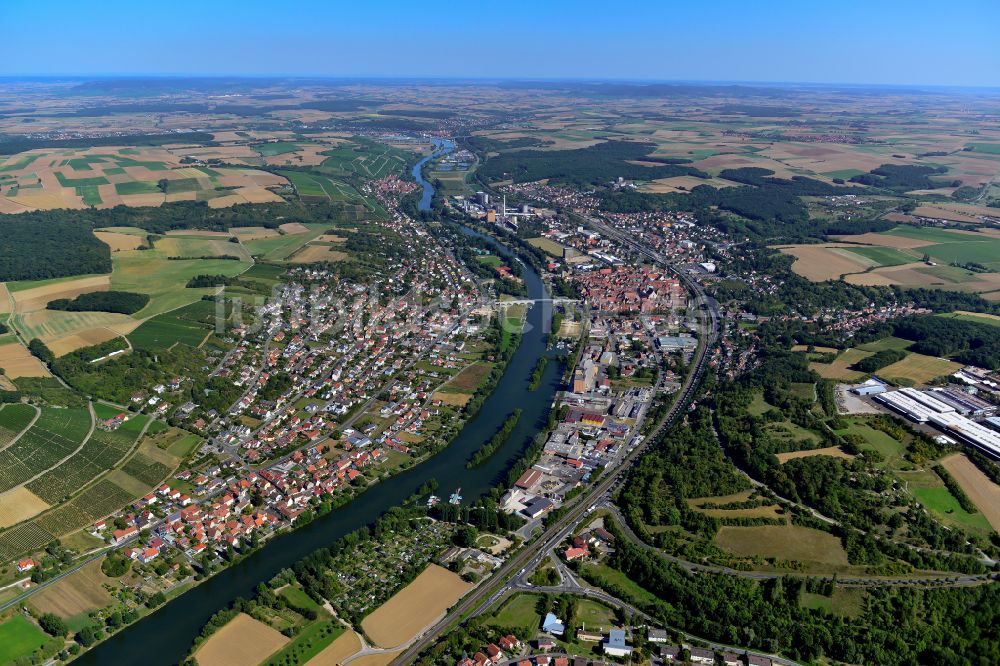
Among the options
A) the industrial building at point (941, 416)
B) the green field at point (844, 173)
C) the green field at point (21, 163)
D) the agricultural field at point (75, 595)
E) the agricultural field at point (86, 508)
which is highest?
the green field at point (21, 163)

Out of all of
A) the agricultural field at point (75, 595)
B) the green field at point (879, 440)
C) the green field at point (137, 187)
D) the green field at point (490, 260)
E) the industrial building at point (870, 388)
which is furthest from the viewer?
the green field at point (137, 187)

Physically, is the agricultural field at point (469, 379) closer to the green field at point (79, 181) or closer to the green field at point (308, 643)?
the green field at point (308, 643)

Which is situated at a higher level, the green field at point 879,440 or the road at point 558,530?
the green field at point 879,440

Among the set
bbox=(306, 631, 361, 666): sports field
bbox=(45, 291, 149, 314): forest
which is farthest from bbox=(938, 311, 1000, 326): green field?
bbox=(45, 291, 149, 314): forest

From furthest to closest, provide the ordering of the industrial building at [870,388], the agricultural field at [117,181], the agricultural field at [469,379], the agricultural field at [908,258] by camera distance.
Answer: the agricultural field at [117,181] → the agricultural field at [908,258] → the agricultural field at [469,379] → the industrial building at [870,388]

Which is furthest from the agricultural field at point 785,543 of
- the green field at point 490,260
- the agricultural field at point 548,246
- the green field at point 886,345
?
the agricultural field at point 548,246

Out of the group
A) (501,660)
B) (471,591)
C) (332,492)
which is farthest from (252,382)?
(501,660)
